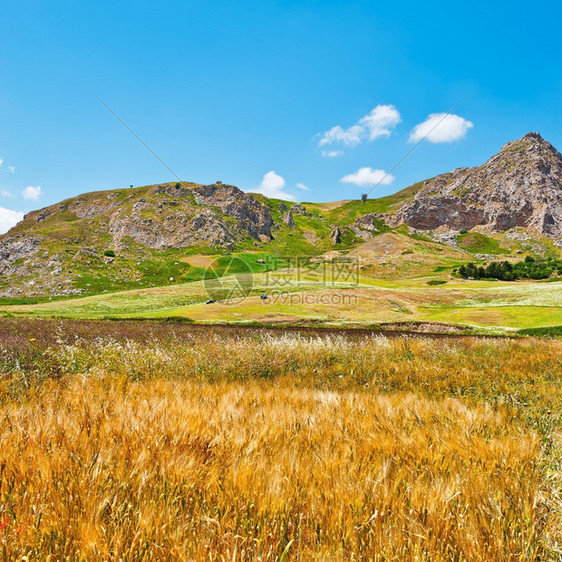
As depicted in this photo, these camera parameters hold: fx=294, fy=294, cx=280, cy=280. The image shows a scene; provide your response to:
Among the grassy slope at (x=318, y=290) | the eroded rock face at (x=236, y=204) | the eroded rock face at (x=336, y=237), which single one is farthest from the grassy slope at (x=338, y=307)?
the eroded rock face at (x=236, y=204)

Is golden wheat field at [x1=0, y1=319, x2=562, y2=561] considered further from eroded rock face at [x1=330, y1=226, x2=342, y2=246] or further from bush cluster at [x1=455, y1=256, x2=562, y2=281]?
eroded rock face at [x1=330, y1=226, x2=342, y2=246]

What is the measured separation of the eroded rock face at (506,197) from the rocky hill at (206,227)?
56cm

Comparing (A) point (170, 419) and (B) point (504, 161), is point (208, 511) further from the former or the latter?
(B) point (504, 161)

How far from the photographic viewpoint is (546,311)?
40.9 m

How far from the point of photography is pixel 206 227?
12812 cm

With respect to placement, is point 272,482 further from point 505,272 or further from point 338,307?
point 505,272

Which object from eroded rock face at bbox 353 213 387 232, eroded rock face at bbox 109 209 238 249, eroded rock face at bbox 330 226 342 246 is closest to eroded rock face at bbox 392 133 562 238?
eroded rock face at bbox 353 213 387 232

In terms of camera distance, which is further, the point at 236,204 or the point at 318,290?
the point at 236,204

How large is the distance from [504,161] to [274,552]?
9409 inches

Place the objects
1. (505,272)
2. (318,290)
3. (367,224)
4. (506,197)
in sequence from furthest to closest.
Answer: (367,224)
(506,197)
(505,272)
(318,290)

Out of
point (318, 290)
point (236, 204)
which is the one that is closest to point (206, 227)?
point (236, 204)

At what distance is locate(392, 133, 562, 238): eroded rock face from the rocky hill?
0.56 m

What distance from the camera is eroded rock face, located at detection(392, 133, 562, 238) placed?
160 meters

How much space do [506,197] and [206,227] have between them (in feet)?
544
